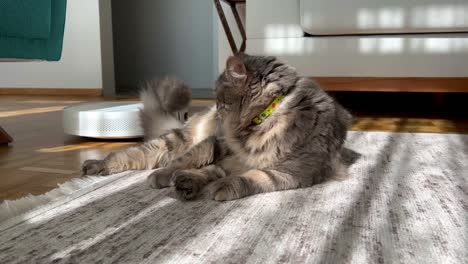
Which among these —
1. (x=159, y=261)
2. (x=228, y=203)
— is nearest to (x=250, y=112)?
(x=228, y=203)

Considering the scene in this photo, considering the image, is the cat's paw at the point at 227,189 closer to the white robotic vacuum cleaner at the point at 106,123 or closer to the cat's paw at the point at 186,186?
the cat's paw at the point at 186,186

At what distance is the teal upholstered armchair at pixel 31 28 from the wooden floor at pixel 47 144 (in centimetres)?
39

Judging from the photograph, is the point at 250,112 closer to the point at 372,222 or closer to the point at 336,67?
the point at 372,222

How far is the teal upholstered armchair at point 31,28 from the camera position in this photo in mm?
1692

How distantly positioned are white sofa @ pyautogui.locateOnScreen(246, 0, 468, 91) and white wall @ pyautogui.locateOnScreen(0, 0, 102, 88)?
2328 millimetres

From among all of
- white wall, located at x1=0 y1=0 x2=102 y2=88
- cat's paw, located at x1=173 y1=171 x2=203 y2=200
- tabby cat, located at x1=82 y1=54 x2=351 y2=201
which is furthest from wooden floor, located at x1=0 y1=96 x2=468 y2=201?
white wall, located at x1=0 y1=0 x2=102 y2=88

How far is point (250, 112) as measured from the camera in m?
1.40

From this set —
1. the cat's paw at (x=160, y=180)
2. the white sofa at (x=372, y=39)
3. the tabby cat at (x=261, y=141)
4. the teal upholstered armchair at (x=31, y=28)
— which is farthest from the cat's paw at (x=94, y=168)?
the white sofa at (x=372, y=39)

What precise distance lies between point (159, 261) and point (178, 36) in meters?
4.94

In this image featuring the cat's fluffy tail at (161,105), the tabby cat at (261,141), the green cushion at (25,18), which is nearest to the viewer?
the tabby cat at (261,141)

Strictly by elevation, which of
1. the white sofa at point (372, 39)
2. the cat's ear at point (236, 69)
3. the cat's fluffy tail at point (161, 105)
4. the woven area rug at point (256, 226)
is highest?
the white sofa at point (372, 39)

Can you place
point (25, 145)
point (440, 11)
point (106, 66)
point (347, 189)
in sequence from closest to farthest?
1. point (347, 189)
2. point (25, 145)
3. point (440, 11)
4. point (106, 66)

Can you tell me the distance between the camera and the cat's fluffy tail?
178 centimetres

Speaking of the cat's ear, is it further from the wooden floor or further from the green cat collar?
the wooden floor
